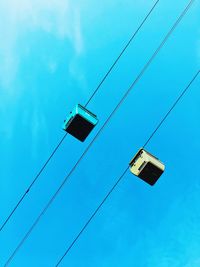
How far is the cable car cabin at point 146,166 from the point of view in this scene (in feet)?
82.3

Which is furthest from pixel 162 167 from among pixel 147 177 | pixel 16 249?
pixel 16 249

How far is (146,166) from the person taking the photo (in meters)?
25.1

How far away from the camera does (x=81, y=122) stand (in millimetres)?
25172

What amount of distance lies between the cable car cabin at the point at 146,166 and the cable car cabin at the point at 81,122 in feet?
7.30

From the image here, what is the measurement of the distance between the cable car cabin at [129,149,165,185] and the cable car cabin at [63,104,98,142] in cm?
222

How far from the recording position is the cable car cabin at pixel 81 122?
82.2ft

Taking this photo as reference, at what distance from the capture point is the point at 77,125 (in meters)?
25.3

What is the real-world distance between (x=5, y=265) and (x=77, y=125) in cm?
633

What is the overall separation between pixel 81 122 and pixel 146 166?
124 inches

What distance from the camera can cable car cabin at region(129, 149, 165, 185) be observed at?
987 inches

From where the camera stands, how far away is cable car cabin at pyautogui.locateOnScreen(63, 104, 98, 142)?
25.1 metres

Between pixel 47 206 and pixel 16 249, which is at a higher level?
pixel 47 206

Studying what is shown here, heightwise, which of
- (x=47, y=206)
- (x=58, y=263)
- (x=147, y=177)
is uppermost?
(x=147, y=177)

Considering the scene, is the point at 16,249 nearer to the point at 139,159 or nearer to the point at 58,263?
the point at 58,263
